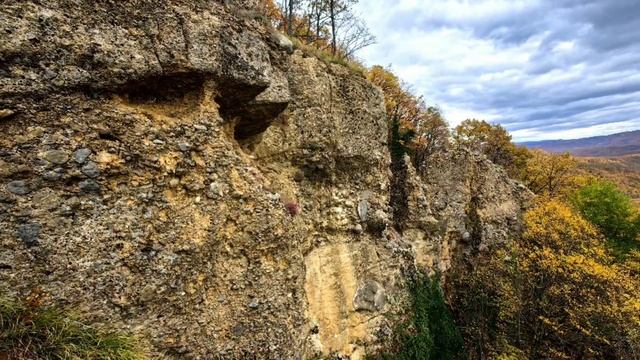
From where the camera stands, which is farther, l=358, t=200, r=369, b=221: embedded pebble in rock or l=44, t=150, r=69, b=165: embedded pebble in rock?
l=358, t=200, r=369, b=221: embedded pebble in rock

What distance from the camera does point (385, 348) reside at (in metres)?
14.6

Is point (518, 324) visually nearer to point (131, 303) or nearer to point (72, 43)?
point (131, 303)

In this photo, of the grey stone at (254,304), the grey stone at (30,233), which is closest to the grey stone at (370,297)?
the grey stone at (254,304)

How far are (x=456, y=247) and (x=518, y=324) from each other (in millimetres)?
5330

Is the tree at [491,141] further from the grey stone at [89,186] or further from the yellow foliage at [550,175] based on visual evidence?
the grey stone at [89,186]

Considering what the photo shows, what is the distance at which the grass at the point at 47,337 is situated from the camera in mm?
5102

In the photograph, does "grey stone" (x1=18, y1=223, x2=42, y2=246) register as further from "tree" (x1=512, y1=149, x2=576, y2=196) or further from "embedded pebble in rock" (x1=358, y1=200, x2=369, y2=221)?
"tree" (x1=512, y1=149, x2=576, y2=196)

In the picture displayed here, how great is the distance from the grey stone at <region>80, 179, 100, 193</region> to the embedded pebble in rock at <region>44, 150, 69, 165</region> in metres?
0.41

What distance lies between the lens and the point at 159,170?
723 centimetres

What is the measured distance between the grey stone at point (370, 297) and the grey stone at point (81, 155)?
9.87m

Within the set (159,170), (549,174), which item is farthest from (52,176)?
(549,174)

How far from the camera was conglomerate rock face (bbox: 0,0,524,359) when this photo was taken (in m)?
6.01

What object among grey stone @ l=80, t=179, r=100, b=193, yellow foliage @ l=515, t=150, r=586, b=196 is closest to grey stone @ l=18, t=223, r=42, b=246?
grey stone @ l=80, t=179, r=100, b=193

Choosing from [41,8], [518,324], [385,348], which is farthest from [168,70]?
[518,324]
